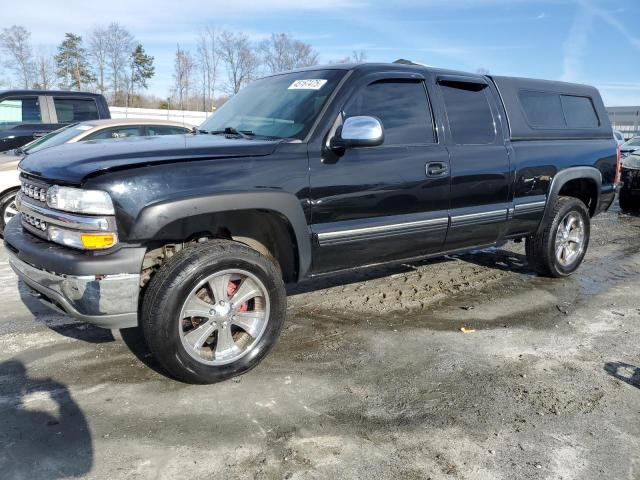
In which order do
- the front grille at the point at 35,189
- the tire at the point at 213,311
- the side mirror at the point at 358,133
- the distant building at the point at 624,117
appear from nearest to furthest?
the tire at the point at 213,311 < the front grille at the point at 35,189 < the side mirror at the point at 358,133 < the distant building at the point at 624,117

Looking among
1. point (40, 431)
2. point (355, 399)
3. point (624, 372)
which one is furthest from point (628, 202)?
point (40, 431)

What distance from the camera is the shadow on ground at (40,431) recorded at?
2.37 m

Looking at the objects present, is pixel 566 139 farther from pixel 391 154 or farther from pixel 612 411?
pixel 612 411

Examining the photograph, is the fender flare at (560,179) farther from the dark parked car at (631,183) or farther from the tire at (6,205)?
the tire at (6,205)

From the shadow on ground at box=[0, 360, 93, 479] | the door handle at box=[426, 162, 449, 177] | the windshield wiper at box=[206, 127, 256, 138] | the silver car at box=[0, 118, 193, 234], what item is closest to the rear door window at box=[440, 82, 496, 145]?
the door handle at box=[426, 162, 449, 177]

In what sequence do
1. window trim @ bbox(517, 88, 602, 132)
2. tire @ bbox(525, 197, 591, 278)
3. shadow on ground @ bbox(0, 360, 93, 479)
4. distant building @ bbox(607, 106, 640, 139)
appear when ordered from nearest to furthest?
shadow on ground @ bbox(0, 360, 93, 479), window trim @ bbox(517, 88, 602, 132), tire @ bbox(525, 197, 591, 278), distant building @ bbox(607, 106, 640, 139)

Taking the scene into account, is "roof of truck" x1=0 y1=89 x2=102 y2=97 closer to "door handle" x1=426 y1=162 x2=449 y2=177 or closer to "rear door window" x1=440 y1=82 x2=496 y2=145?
"rear door window" x1=440 y1=82 x2=496 y2=145

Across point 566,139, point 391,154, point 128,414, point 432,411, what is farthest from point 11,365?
point 566,139

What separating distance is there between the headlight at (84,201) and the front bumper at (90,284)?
0.80 feet

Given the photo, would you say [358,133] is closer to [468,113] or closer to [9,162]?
[468,113]

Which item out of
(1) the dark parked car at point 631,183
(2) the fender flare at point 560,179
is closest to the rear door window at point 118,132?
(2) the fender flare at point 560,179

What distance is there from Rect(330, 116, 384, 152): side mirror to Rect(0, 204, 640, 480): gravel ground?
4.76 ft

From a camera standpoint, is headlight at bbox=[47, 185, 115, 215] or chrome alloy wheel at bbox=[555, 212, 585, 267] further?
chrome alloy wheel at bbox=[555, 212, 585, 267]

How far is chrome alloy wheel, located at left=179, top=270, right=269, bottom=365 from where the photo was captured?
3115mm
